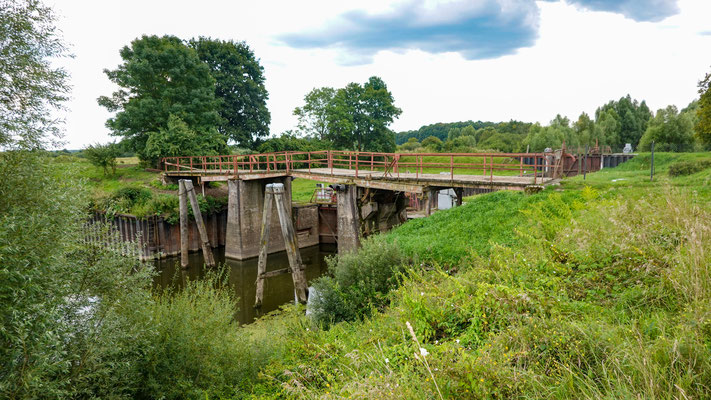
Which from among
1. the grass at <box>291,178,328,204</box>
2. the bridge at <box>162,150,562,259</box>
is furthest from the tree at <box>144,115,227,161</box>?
the grass at <box>291,178,328,204</box>

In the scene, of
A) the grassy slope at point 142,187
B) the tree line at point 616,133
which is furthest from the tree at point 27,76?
the tree line at point 616,133

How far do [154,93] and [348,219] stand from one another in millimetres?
21966

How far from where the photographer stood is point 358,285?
869cm

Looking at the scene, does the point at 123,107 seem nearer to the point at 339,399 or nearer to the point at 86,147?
the point at 86,147

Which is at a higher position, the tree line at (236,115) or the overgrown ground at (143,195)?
the tree line at (236,115)

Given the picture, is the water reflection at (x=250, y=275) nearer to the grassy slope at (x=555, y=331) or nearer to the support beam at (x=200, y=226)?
the support beam at (x=200, y=226)

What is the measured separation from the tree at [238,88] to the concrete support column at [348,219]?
24015 millimetres

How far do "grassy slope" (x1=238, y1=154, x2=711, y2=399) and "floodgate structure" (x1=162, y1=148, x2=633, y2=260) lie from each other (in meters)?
3.91

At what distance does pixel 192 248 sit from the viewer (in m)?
21.4

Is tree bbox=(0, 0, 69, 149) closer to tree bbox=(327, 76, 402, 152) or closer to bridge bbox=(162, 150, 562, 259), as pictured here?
bridge bbox=(162, 150, 562, 259)

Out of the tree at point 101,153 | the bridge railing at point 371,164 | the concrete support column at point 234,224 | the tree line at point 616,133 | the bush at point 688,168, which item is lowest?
the concrete support column at point 234,224

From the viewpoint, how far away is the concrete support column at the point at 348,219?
48.5 ft

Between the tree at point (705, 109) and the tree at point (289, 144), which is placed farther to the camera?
the tree at point (289, 144)

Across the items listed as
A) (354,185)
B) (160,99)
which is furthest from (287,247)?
(160,99)
